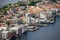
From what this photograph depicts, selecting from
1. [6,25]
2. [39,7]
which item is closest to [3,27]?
[6,25]

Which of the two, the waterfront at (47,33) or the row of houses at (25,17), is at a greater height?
the row of houses at (25,17)

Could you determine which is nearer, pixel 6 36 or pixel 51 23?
pixel 6 36

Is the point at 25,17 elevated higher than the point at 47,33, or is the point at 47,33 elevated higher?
the point at 25,17

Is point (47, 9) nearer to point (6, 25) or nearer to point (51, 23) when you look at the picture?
point (51, 23)

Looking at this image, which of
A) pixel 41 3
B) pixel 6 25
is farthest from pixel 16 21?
pixel 41 3

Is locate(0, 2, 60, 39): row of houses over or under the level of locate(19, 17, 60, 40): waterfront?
over

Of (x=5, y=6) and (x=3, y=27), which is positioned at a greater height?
(x=5, y=6)

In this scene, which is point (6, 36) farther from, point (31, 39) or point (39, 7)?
point (39, 7)
